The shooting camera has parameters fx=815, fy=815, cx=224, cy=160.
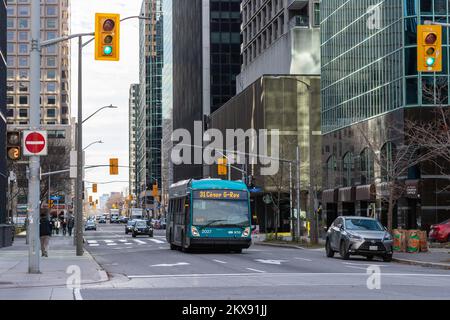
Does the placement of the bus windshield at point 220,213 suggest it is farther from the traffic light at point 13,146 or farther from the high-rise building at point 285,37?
the high-rise building at point 285,37

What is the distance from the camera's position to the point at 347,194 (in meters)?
64.6

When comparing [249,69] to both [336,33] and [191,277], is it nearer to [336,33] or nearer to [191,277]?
[336,33]

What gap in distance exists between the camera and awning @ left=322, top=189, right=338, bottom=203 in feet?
223

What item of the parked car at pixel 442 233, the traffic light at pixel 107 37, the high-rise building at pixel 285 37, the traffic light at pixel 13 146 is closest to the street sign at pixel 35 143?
the traffic light at pixel 13 146

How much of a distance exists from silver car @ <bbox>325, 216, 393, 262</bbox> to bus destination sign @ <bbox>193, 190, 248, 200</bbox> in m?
5.08

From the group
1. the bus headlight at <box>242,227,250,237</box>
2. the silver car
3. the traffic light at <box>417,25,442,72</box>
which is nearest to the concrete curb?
the silver car

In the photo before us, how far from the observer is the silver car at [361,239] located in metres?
30.7

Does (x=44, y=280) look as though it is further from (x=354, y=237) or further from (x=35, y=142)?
(x=354, y=237)

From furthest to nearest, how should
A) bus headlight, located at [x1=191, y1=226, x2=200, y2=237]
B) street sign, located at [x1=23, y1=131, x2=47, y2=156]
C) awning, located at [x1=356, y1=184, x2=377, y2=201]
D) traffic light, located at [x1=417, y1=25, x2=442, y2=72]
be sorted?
awning, located at [x1=356, y1=184, x2=377, y2=201]
bus headlight, located at [x1=191, y1=226, x2=200, y2=237]
traffic light, located at [x1=417, y1=25, x2=442, y2=72]
street sign, located at [x1=23, y1=131, x2=47, y2=156]

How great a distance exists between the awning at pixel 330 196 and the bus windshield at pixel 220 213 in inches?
1298

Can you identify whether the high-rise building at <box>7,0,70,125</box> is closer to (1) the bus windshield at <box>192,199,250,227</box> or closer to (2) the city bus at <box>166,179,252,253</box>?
(2) the city bus at <box>166,179,252,253</box>

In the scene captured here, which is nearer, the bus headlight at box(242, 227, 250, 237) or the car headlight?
the car headlight
